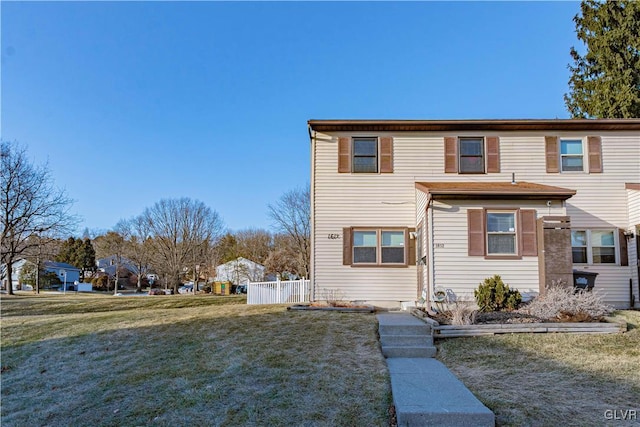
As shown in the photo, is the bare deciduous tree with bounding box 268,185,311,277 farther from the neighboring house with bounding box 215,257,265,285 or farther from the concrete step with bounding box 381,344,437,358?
the concrete step with bounding box 381,344,437,358

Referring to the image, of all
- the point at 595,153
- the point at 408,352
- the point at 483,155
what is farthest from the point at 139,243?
the point at 408,352

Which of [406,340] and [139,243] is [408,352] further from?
[139,243]

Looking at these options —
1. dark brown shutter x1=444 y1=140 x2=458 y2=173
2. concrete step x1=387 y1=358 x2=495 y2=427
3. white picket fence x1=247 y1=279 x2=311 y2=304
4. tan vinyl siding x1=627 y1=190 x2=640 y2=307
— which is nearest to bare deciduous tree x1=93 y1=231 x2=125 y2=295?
white picket fence x1=247 y1=279 x2=311 y2=304

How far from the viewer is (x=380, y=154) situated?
12461mm

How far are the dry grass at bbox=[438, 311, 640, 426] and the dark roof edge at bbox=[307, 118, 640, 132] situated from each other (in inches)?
255

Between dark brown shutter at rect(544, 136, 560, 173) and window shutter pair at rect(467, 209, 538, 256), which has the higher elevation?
dark brown shutter at rect(544, 136, 560, 173)

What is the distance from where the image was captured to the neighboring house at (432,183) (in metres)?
11.6

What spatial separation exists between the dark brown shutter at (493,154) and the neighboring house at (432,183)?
0.03m

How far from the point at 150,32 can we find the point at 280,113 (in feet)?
20.5

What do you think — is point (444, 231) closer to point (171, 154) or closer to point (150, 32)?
point (150, 32)

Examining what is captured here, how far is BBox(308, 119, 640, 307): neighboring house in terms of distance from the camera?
37.9 feet

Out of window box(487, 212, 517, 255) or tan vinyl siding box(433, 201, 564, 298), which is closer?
tan vinyl siding box(433, 201, 564, 298)

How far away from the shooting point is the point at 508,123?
476 inches

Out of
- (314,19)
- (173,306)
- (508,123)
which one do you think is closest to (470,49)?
(508,123)
